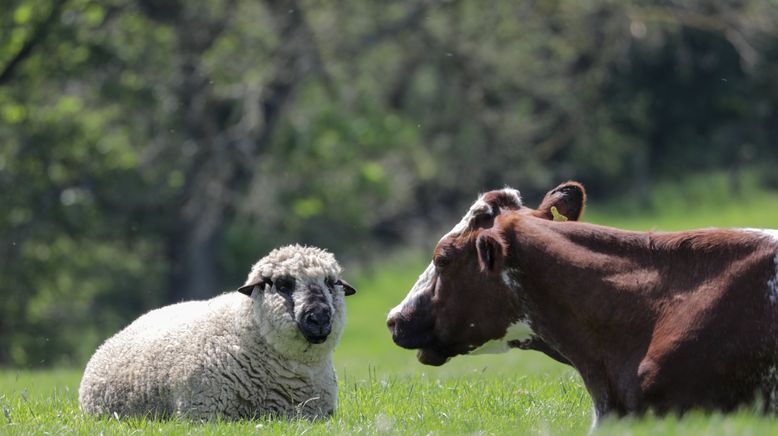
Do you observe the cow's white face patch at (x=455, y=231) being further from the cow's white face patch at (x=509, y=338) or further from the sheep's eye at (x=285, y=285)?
the sheep's eye at (x=285, y=285)

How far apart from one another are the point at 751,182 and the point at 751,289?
120 feet

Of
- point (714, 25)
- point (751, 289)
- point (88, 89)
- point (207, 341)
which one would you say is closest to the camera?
point (751, 289)

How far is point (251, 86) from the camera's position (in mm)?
34938

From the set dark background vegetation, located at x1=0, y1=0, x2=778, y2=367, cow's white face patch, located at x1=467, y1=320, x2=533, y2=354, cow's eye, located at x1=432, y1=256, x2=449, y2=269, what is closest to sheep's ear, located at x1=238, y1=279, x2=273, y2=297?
cow's eye, located at x1=432, y1=256, x2=449, y2=269

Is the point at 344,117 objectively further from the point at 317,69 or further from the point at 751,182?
the point at 751,182

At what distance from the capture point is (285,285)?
1062 cm

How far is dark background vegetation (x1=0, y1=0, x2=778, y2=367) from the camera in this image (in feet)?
107

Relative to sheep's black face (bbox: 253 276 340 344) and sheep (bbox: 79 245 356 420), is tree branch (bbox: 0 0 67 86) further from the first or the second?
sheep's black face (bbox: 253 276 340 344)

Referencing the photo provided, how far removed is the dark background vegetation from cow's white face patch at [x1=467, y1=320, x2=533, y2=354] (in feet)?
79.1

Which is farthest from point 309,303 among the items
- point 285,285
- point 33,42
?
point 33,42

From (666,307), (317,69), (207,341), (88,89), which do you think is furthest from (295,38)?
(666,307)

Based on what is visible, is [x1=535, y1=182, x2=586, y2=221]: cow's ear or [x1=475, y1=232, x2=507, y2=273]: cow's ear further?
[x1=535, y1=182, x2=586, y2=221]: cow's ear

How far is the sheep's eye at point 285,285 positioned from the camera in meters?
10.6

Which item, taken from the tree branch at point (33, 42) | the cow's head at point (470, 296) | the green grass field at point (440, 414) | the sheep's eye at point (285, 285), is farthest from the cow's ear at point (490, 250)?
the tree branch at point (33, 42)
